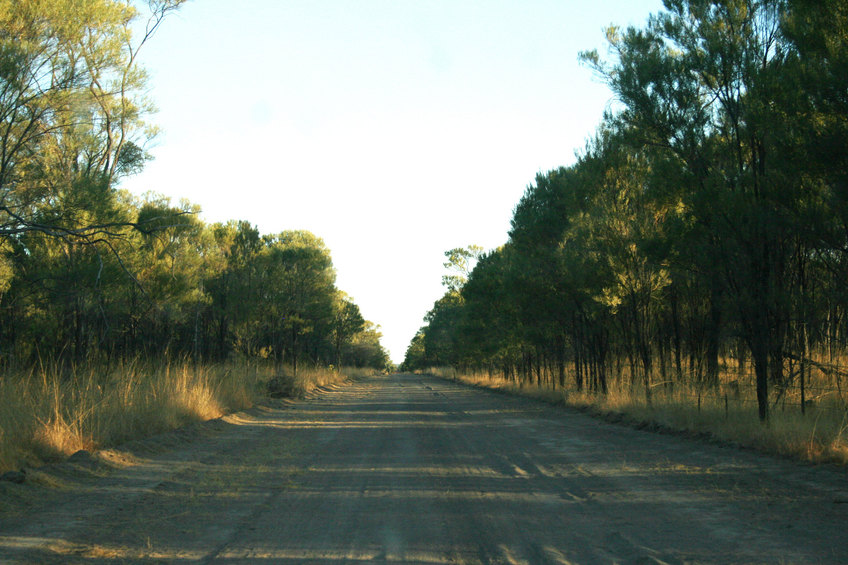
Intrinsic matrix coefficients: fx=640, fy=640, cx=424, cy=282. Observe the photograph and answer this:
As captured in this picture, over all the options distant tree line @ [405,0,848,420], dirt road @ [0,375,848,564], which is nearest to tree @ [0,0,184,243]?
dirt road @ [0,375,848,564]

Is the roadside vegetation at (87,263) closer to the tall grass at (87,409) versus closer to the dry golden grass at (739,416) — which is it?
the tall grass at (87,409)

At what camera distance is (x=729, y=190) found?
12680 millimetres

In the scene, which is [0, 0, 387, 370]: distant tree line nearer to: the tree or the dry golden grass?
the tree

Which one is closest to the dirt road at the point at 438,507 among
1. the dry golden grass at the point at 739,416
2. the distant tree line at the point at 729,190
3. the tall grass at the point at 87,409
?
the dry golden grass at the point at 739,416

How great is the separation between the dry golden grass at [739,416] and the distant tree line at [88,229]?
9569 millimetres

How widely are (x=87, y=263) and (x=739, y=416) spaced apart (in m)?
17.6

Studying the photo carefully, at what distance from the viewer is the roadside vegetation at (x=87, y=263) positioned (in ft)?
34.7

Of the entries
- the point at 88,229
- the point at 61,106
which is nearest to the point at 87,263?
the point at 61,106

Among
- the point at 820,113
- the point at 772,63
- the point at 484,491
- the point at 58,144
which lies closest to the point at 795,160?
the point at 820,113

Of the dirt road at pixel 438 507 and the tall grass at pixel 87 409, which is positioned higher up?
the tall grass at pixel 87 409

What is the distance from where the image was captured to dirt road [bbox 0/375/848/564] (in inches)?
210

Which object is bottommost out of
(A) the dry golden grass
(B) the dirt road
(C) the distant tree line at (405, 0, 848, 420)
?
(B) the dirt road

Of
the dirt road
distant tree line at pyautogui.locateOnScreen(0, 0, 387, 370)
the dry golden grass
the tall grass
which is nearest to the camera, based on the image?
the dirt road

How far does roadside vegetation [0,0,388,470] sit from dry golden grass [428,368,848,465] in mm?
9528
